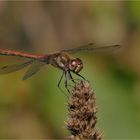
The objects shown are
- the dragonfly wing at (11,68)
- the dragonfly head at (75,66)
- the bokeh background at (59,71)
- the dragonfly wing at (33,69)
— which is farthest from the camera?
the bokeh background at (59,71)

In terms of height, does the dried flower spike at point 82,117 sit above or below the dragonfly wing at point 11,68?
below

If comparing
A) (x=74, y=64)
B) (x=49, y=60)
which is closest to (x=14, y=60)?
(x=49, y=60)

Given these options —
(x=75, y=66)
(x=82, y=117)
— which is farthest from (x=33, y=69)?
(x=82, y=117)

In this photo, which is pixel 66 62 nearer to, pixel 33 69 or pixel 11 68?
pixel 33 69

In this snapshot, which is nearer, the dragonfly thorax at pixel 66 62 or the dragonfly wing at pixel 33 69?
the dragonfly thorax at pixel 66 62

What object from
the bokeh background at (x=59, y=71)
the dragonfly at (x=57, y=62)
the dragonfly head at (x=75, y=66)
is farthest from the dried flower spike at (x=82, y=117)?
the bokeh background at (x=59, y=71)

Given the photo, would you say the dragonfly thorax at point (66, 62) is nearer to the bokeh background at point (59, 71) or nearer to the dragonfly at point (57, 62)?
the dragonfly at point (57, 62)

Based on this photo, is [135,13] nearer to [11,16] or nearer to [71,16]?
[71,16]
